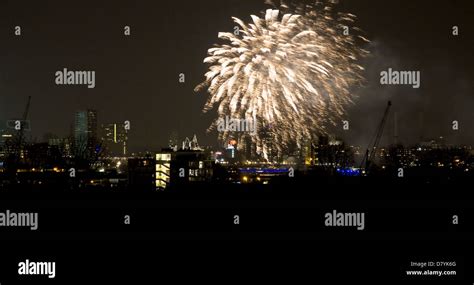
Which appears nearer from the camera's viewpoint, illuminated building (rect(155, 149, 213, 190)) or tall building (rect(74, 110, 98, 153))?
illuminated building (rect(155, 149, 213, 190))

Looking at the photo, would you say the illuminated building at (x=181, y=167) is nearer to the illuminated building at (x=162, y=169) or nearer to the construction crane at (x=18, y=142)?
the illuminated building at (x=162, y=169)

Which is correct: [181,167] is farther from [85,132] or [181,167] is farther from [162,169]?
[85,132]

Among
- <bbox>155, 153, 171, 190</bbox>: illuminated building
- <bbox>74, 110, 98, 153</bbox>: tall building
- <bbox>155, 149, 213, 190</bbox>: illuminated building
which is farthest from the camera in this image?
<bbox>74, 110, 98, 153</bbox>: tall building

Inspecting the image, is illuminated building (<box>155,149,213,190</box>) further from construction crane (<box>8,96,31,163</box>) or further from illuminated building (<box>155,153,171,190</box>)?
construction crane (<box>8,96,31,163</box>)

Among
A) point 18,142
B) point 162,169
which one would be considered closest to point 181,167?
point 162,169

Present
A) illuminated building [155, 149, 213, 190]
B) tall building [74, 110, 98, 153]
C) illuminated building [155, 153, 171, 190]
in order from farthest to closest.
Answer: tall building [74, 110, 98, 153] → illuminated building [155, 153, 171, 190] → illuminated building [155, 149, 213, 190]

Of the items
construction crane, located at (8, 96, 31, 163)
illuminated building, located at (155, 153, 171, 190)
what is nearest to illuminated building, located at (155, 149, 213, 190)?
illuminated building, located at (155, 153, 171, 190)

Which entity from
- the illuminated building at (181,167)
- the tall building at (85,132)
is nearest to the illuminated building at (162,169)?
the illuminated building at (181,167)

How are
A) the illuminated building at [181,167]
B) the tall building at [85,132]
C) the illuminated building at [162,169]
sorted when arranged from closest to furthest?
the illuminated building at [181,167] → the illuminated building at [162,169] → the tall building at [85,132]
